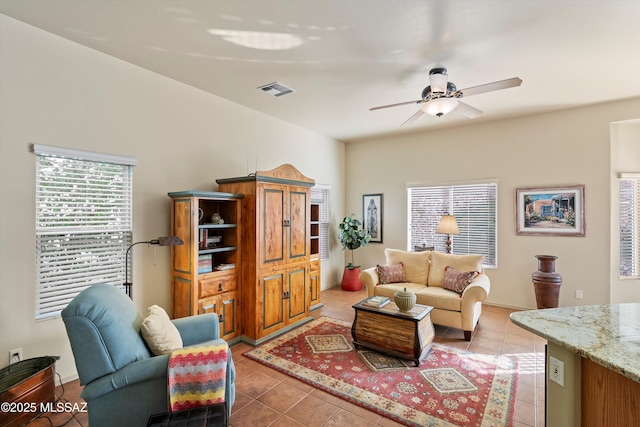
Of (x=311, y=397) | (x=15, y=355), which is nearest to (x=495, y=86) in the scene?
(x=311, y=397)

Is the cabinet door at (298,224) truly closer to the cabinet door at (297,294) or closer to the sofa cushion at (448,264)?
the cabinet door at (297,294)

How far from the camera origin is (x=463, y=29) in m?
2.52

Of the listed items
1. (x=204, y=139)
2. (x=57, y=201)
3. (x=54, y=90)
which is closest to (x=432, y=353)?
(x=204, y=139)

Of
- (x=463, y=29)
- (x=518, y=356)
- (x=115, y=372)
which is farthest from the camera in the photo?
(x=518, y=356)

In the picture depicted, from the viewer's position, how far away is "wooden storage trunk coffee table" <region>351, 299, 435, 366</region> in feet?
9.80

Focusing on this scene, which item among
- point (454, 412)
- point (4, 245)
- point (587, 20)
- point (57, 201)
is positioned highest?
point (587, 20)

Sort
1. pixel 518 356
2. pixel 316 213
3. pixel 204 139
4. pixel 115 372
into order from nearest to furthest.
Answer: pixel 115 372 < pixel 518 356 < pixel 204 139 < pixel 316 213

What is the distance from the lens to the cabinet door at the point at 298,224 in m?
3.99

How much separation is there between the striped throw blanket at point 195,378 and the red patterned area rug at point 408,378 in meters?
1.17

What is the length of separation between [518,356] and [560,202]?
263cm

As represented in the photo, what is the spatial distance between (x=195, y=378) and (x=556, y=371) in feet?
6.18

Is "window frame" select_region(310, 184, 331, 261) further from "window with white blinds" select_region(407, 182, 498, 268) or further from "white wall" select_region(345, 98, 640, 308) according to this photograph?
"window with white blinds" select_region(407, 182, 498, 268)

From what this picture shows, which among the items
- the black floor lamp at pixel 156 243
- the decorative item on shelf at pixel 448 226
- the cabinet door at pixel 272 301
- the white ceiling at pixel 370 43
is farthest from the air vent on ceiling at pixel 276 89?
the decorative item on shelf at pixel 448 226

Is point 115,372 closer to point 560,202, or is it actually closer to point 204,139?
point 204,139
